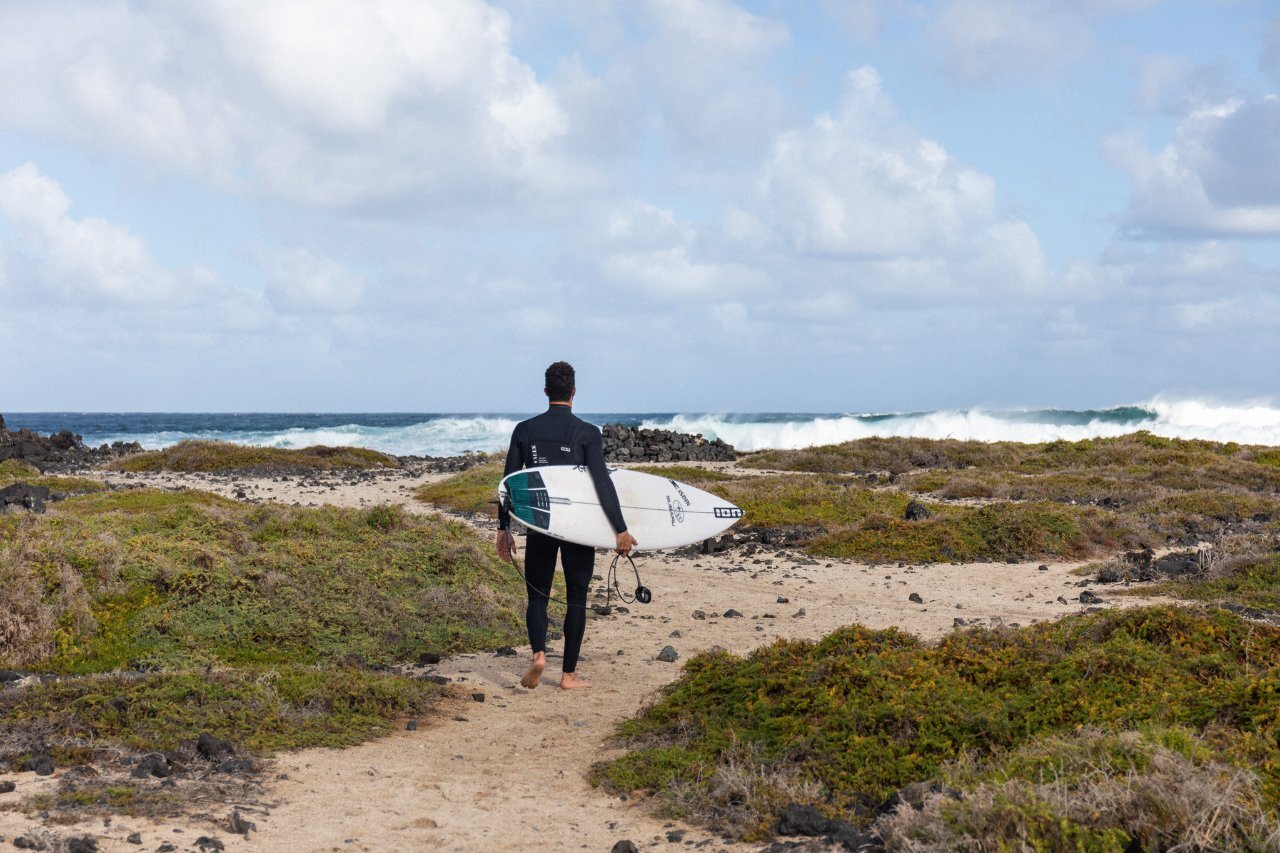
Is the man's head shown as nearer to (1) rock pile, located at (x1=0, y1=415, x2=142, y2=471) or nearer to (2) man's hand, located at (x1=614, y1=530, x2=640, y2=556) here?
(2) man's hand, located at (x1=614, y1=530, x2=640, y2=556)

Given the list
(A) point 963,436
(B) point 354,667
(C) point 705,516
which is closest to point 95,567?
(B) point 354,667

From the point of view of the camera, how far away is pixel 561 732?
24.4 feet

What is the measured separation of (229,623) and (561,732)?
159 inches

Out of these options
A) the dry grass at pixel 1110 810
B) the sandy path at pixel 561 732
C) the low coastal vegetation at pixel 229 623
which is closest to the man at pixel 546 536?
the sandy path at pixel 561 732

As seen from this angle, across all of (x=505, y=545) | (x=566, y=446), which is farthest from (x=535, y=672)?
(x=566, y=446)

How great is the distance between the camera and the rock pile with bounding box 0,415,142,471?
39.0m

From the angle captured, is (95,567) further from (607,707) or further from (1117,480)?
(1117,480)

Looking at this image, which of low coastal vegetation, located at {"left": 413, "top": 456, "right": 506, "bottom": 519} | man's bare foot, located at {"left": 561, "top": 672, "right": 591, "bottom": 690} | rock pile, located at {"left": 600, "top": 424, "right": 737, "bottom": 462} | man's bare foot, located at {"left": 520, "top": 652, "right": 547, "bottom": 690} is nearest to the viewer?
man's bare foot, located at {"left": 520, "top": 652, "right": 547, "bottom": 690}

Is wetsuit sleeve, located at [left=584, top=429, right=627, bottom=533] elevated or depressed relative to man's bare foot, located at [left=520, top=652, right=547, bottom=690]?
elevated

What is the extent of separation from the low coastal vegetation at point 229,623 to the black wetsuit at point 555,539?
3.90ft

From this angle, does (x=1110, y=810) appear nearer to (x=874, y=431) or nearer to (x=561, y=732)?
(x=561, y=732)

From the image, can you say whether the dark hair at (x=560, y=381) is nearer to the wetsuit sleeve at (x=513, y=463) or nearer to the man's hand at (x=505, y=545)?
the wetsuit sleeve at (x=513, y=463)

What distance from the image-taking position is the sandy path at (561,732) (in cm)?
528

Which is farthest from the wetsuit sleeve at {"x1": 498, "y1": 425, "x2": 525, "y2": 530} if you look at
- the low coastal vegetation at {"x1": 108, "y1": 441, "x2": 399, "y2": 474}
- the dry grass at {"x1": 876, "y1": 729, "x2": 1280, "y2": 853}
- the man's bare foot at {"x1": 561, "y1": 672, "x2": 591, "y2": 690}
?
the low coastal vegetation at {"x1": 108, "y1": 441, "x2": 399, "y2": 474}
